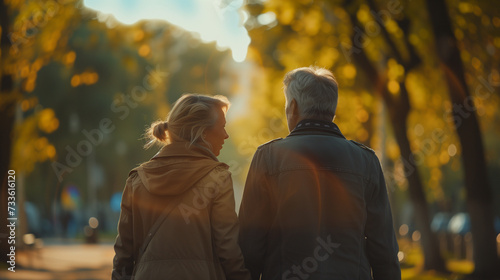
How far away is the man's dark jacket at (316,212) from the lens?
3.65 meters

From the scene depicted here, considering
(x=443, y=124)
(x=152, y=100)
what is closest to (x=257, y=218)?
(x=443, y=124)

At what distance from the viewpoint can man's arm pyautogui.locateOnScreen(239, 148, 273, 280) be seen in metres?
3.81

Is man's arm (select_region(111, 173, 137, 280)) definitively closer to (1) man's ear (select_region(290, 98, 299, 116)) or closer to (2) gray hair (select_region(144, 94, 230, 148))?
(2) gray hair (select_region(144, 94, 230, 148))

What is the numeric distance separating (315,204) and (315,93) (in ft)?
2.05

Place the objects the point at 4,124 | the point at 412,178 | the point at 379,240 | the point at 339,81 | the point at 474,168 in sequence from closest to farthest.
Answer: the point at 379,240 → the point at 474,168 → the point at 4,124 → the point at 412,178 → the point at 339,81

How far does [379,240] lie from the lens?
3.79 meters

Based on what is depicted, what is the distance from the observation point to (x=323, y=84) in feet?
12.7

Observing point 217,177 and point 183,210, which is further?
point 217,177

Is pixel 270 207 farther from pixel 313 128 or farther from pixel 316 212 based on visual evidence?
pixel 313 128

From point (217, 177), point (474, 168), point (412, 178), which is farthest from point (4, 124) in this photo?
point (217, 177)

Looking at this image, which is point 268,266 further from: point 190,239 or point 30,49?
point 30,49

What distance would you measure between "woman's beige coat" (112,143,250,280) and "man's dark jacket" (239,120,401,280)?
14 cm

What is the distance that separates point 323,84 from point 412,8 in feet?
30.0

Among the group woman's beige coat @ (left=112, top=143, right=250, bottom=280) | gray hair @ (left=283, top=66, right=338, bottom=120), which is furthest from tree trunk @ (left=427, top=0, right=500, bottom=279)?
woman's beige coat @ (left=112, top=143, right=250, bottom=280)
